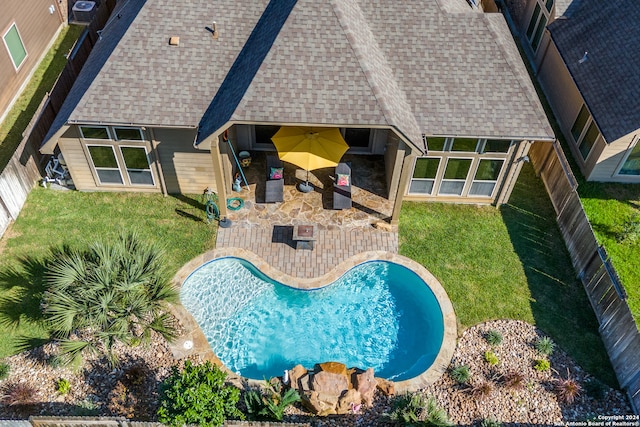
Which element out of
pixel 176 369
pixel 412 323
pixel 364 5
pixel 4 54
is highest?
pixel 364 5

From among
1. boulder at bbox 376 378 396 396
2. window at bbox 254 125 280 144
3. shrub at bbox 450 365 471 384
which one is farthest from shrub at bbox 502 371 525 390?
window at bbox 254 125 280 144

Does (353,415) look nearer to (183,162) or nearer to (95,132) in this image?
(183,162)

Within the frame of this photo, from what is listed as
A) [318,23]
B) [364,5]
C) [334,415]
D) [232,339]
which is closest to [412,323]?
[334,415]

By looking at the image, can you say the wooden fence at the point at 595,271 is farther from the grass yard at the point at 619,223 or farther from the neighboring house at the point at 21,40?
the neighboring house at the point at 21,40

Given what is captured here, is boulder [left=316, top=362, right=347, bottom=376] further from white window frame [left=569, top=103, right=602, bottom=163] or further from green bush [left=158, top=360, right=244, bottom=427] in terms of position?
white window frame [left=569, top=103, right=602, bottom=163]

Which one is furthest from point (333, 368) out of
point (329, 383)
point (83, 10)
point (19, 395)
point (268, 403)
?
point (83, 10)

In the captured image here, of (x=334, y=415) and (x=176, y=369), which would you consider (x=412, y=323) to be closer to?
(x=334, y=415)
